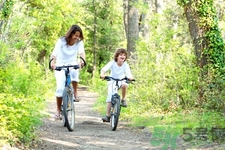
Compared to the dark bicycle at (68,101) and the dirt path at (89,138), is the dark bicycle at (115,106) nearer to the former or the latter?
the dirt path at (89,138)

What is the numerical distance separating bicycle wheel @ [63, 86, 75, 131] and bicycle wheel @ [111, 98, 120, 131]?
1081 mm

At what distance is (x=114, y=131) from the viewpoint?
996 centimetres

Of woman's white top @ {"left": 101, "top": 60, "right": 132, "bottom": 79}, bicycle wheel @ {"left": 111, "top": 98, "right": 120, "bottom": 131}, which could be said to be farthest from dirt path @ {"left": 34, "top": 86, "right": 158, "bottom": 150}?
woman's white top @ {"left": 101, "top": 60, "right": 132, "bottom": 79}

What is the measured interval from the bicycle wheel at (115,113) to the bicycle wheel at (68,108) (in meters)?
1.08

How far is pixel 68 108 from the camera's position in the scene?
30.4ft

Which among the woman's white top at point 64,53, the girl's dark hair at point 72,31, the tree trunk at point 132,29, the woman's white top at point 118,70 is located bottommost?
the woman's white top at point 118,70

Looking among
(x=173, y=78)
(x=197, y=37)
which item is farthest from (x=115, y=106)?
(x=197, y=37)

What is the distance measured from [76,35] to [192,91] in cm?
423

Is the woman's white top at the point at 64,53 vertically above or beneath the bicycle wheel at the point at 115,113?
above

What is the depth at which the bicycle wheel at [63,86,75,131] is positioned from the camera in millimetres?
9032

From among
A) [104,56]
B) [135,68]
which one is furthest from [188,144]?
[104,56]

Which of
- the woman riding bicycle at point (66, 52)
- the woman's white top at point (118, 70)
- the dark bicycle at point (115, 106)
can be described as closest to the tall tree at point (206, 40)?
the woman's white top at point (118, 70)

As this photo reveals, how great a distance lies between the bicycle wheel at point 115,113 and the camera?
9.93 m

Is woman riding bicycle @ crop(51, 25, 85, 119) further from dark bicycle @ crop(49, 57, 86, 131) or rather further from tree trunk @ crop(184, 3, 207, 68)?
tree trunk @ crop(184, 3, 207, 68)
